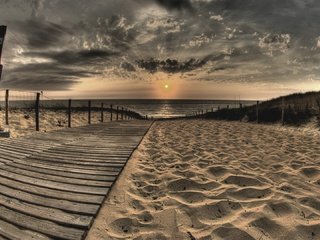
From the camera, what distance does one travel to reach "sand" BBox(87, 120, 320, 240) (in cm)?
290

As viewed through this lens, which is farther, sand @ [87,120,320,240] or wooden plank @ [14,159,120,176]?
wooden plank @ [14,159,120,176]

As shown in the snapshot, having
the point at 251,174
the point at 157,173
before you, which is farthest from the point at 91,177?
the point at 251,174

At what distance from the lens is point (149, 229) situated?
116 inches

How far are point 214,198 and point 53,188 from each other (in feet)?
8.00

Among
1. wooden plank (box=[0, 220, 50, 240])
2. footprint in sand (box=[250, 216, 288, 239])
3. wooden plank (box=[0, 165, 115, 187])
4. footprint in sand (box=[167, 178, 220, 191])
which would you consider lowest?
footprint in sand (box=[250, 216, 288, 239])

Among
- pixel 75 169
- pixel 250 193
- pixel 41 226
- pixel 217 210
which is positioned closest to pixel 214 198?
pixel 217 210

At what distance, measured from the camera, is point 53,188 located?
3.75 metres

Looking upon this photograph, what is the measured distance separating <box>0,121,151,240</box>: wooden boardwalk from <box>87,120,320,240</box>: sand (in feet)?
0.74

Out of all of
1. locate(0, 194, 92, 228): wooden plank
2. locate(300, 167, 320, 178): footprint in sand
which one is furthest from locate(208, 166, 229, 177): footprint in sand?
locate(0, 194, 92, 228): wooden plank

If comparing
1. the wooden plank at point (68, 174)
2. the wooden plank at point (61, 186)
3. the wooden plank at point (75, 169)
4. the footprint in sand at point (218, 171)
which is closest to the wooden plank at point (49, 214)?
the wooden plank at point (61, 186)

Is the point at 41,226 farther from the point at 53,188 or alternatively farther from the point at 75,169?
the point at 75,169

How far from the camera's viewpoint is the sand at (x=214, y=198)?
114 inches

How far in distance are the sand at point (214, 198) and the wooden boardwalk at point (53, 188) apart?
0.22m

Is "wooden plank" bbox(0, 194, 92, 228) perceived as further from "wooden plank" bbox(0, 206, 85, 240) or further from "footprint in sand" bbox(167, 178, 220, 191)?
"footprint in sand" bbox(167, 178, 220, 191)
